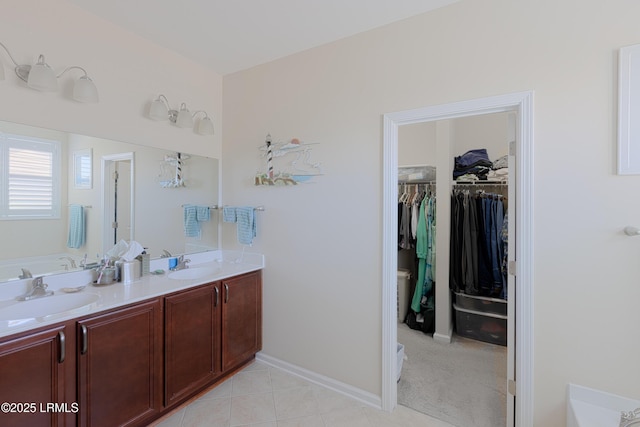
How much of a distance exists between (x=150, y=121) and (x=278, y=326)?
2020 mm

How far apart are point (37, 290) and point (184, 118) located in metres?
1.55

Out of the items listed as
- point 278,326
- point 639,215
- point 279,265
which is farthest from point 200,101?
point 639,215

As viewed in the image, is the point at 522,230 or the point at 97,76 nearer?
the point at 522,230

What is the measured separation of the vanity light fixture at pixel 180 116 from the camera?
7.18 ft

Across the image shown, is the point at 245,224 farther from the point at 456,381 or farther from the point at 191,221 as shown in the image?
the point at 456,381

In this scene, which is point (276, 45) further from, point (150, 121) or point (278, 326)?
point (278, 326)

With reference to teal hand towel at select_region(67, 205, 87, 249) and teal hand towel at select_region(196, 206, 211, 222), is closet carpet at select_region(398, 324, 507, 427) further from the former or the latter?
teal hand towel at select_region(67, 205, 87, 249)

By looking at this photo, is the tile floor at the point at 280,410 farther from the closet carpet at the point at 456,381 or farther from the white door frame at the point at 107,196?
the white door frame at the point at 107,196

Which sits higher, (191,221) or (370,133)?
(370,133)

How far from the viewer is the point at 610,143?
140 cm

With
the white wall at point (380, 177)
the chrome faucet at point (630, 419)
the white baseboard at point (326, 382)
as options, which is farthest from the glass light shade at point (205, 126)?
the chrome faucet at point (630, 419)

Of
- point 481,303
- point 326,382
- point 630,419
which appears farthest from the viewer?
point 481,303

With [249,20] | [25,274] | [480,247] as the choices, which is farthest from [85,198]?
[480,247]

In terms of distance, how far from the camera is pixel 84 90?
1.76 m
